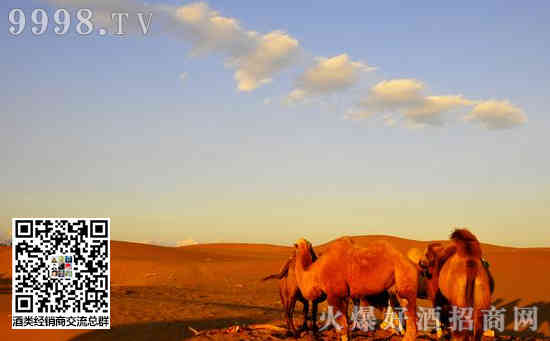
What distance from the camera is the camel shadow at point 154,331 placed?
1385 centimetres

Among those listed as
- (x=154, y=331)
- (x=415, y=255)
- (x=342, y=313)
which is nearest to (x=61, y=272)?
(x=154, y=331)

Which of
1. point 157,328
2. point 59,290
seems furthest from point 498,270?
point 59,290

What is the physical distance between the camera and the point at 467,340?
10109mm

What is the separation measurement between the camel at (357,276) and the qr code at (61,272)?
676cm

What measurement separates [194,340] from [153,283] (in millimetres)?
21004

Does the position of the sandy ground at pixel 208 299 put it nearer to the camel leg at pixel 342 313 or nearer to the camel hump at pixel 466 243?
the camel leg at pixel 342 313

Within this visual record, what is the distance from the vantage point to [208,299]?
24531 mm

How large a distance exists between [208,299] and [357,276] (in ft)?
50.1

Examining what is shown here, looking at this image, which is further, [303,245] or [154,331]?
[154,331]

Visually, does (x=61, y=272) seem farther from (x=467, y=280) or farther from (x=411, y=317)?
(x=467, y=280)

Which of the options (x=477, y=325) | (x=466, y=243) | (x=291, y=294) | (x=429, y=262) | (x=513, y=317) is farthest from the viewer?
(x=513, y=317)

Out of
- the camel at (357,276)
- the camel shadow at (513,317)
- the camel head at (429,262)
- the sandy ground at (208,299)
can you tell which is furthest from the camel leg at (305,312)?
the camel shadow at (513,317)

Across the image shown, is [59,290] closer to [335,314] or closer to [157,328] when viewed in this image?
[157,328]

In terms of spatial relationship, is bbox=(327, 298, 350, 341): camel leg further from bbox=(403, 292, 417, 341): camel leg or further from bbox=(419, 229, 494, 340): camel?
bbox=(419, 229, 494, 340): camel
